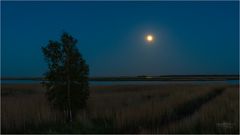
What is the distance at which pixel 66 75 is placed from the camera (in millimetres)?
12352

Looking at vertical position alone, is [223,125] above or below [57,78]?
below

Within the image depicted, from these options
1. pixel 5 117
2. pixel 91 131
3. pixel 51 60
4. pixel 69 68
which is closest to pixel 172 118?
pixel 91 131

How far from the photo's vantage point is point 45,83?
1228cm

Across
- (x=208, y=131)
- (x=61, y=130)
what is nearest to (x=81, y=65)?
(x=61, y=130)

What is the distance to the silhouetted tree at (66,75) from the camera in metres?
12.2

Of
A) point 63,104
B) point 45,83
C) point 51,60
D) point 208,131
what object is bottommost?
point 208,131

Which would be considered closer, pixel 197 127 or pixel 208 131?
pixel 208 131

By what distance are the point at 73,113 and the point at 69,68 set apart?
6.79 feet

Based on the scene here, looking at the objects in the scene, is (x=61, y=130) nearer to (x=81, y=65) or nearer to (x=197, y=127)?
(x=81, y=65)

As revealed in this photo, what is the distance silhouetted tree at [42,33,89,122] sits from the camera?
12.2m

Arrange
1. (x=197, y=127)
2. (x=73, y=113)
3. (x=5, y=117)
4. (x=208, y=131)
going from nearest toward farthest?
(x=208, y=131)
(x=197, y=127)
(x=5, y=117)
(x=73, y=113)

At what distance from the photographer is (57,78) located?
12.3 metres

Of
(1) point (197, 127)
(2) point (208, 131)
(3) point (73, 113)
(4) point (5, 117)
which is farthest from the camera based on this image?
(3) point (73, 113)

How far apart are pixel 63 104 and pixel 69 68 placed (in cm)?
157
